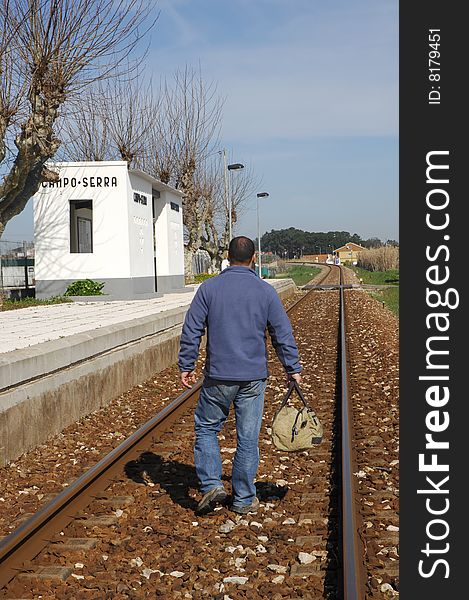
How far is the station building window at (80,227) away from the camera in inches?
1142

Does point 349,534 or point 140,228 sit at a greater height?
point 140,228

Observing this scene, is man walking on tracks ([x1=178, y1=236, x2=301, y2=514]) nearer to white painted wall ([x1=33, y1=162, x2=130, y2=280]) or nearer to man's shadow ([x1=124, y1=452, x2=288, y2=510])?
man's shadow ([x1=124, y1=452, x2=288, y2=510])

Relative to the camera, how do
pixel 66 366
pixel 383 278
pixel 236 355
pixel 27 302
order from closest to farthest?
A: pixel 236 355 < pixel 66 366 < pixel 27 302 < pixel 383 278

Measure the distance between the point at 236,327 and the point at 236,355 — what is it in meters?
0.21

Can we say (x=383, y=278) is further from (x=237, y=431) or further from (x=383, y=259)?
(x=237, y=431)

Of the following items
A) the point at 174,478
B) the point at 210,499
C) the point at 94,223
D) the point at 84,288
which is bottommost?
the point at 174,478

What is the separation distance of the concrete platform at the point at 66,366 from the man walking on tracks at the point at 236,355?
2.74 metres

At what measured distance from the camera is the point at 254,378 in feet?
20.9

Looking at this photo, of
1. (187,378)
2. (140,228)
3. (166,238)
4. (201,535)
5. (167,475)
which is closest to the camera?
(201,535)

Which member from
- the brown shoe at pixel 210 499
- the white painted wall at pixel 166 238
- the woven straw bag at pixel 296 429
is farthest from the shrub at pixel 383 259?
the brown shoe at pixel 210 499

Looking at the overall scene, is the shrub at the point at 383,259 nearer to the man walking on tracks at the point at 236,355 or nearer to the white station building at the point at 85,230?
the white station building at the point at 85,230

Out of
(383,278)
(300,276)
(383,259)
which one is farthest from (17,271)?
(383,259)

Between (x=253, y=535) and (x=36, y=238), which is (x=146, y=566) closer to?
(x=253, y=535)

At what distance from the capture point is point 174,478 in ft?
25.4
